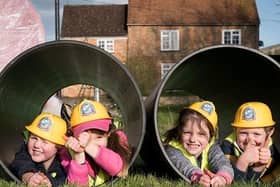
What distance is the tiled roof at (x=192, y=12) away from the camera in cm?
3756

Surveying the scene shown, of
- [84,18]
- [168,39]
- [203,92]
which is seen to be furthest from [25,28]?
[84,18]

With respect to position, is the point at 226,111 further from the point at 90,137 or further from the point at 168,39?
the point at 168,39

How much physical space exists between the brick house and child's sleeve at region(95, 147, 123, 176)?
3166 cm

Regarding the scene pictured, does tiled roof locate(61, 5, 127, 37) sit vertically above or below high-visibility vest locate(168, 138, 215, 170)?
above

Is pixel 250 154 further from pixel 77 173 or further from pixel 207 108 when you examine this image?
pixel 77 173

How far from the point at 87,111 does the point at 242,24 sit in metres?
33.7

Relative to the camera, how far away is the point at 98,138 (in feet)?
15.3

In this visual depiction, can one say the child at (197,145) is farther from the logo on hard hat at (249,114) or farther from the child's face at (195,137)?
the logo on hard hat at (249,114)

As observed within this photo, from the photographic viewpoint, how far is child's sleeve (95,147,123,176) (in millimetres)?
4488

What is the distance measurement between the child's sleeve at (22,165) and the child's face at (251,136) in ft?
5.66

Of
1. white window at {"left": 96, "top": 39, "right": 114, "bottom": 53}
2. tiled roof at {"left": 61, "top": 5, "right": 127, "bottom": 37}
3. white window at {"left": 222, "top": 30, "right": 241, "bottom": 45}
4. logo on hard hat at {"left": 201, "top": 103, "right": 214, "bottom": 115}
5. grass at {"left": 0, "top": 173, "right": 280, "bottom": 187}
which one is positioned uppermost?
tiled roof at {"left": 61, "top": 5, "right": 127, "bottom": 37}

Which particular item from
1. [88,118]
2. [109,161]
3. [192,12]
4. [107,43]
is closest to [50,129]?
[88,118]

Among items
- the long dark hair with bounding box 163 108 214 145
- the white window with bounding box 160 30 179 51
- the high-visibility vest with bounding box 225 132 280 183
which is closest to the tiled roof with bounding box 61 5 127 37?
the white window with bounding box 160 30 179 51

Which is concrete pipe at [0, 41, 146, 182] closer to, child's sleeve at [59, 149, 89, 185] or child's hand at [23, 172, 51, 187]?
child's hand at [23, 172, 51, 187]
